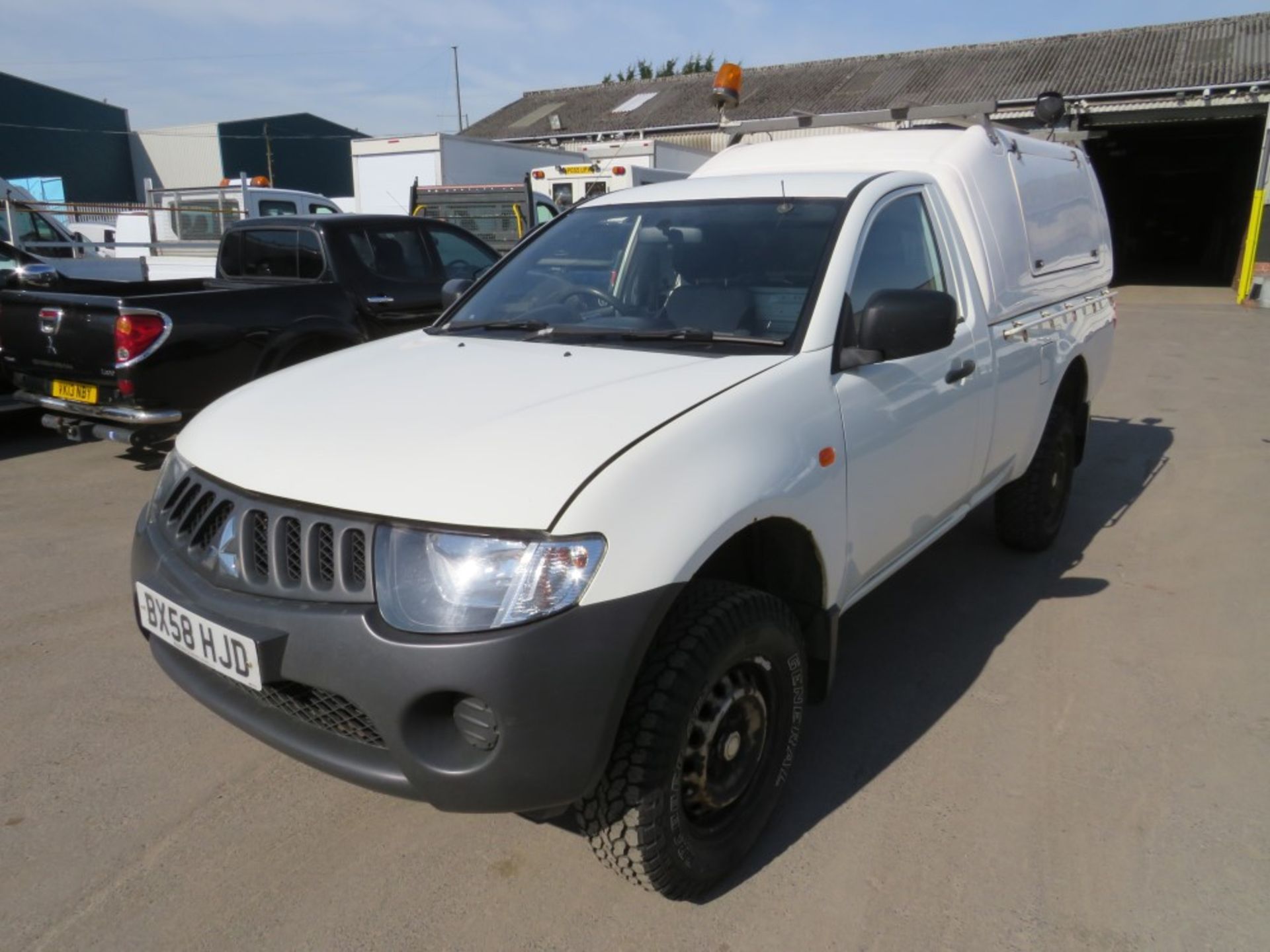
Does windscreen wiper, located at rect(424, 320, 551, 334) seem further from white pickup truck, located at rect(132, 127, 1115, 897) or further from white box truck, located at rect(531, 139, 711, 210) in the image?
white box truck, located at rect(531, 139, 711, 210)

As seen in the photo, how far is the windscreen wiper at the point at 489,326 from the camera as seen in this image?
132 inches

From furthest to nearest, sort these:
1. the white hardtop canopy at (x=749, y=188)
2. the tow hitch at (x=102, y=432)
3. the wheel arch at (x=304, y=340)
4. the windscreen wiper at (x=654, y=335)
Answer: the wheel arch at (x=304, y=340) < the tow hitch at (x=102, y=432) < the white hardtop canopy at (x=749, y=188) < the windscreen wiper at (x=654, y=335)

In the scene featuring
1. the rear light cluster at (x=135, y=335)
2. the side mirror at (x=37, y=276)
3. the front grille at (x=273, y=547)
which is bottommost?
the front grille at (x=273, y=547)

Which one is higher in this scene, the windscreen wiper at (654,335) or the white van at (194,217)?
the white van at (194,217)

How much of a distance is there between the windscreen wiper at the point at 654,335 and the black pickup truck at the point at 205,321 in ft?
9.94

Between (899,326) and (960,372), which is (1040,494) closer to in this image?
(960,372)

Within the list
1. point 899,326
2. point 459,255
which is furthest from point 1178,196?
point 899,326

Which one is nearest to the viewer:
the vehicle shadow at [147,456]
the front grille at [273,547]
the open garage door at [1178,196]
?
the front grille at [273,547]

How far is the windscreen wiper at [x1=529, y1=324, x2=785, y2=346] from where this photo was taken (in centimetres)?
Answer: 287

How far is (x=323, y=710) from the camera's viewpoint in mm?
2225

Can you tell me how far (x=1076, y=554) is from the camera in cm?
498

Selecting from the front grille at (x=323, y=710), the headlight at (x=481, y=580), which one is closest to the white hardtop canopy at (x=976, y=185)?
the headlight at (x=481, y=580)

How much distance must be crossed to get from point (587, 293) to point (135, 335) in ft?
11.4

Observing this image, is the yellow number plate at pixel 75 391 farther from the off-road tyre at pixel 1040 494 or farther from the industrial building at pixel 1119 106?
the industrial building at pixel 1119 106
